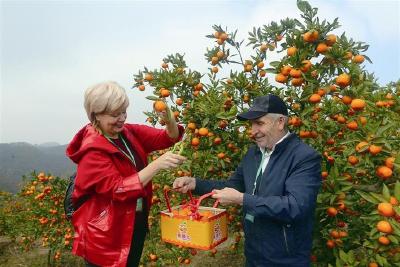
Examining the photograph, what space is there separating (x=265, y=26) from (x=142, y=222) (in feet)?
7.73

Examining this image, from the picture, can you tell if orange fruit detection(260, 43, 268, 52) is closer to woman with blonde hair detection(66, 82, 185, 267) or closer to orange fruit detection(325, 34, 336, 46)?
orange fruit detection(325, 34, 336, 46)

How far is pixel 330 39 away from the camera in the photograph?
2859mm

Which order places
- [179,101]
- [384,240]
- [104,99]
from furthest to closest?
[179,101] < [104,99] < [384,240]

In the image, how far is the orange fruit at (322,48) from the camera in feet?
9.32

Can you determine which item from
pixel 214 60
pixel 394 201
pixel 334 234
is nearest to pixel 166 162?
pixel 394 201

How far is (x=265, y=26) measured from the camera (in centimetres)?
376

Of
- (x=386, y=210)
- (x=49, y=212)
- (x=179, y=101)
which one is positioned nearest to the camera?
(x=386, y=210)

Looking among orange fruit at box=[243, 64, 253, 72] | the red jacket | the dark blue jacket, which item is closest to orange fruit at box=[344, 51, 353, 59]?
the dark blue jacket

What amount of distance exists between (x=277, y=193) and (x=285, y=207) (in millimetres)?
208

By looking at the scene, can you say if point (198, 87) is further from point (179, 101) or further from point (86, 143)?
point (86, 143)

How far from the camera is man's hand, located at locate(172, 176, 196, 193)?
285cm

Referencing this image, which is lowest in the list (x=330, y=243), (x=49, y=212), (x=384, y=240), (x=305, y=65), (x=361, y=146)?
(x=49, y=212)

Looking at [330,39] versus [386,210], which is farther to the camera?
[330,39]

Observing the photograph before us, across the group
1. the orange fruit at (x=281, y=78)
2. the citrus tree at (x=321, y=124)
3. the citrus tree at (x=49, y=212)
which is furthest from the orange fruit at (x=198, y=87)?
the citrus tree at (x=49, y=212)
